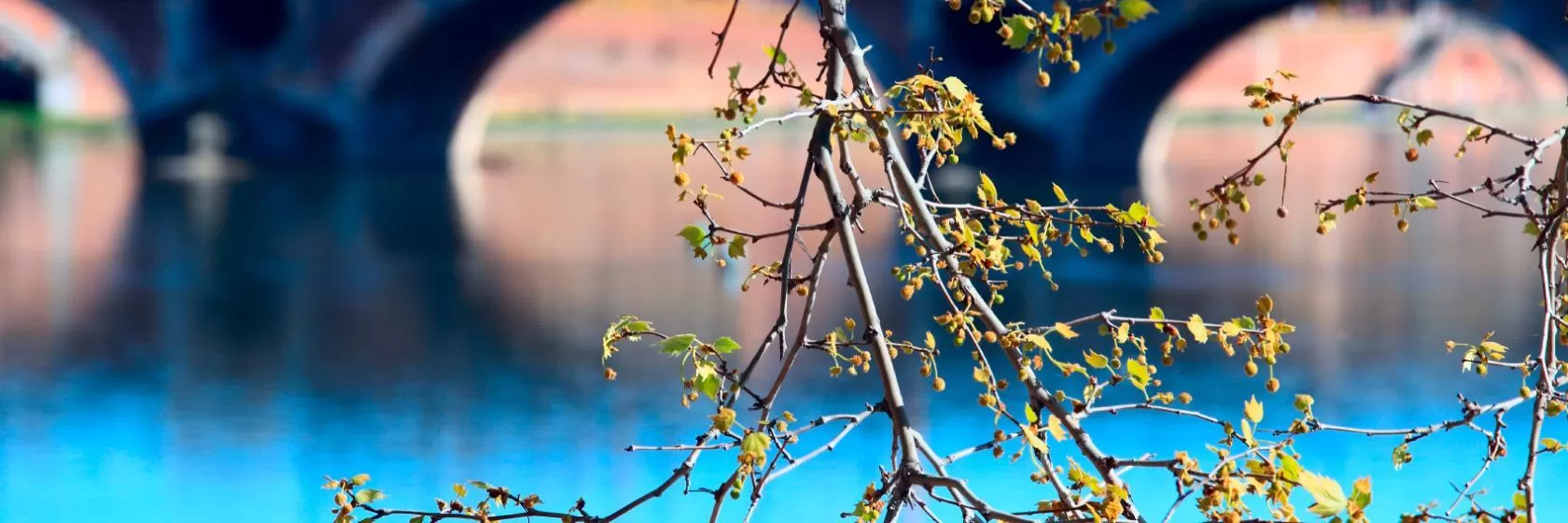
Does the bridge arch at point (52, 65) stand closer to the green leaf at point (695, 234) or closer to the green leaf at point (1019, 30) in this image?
the green leaf at point (695, 234)

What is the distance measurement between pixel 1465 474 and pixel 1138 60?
16548 mm

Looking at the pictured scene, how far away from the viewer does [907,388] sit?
892 centimetres

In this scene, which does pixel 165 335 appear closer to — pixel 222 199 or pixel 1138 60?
pixel 222 199

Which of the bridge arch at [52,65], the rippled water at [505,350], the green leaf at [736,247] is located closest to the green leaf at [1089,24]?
the green leaf at [736,247]

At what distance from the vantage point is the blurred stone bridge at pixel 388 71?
24.0 meters

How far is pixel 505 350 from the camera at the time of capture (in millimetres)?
10180

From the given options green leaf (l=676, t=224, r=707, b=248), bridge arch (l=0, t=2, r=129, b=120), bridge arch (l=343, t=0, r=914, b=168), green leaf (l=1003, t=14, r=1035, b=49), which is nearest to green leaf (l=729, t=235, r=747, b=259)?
green leaf (l=676, t=224, r=707, b=248)

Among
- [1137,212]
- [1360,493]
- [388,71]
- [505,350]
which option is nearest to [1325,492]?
[1360,493]

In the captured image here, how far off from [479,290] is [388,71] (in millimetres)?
16615

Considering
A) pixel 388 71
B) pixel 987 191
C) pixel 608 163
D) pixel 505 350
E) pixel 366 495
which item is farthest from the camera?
pixel 608 163

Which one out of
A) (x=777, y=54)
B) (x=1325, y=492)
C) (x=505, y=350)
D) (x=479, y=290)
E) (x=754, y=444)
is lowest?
(x=1325, y=492)

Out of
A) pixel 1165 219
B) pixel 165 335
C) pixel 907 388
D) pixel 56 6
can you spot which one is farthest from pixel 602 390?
pixel 56 6

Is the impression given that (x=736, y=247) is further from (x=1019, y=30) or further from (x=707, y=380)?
(x=1019, y=30)

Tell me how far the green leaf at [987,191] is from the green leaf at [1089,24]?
288mm
